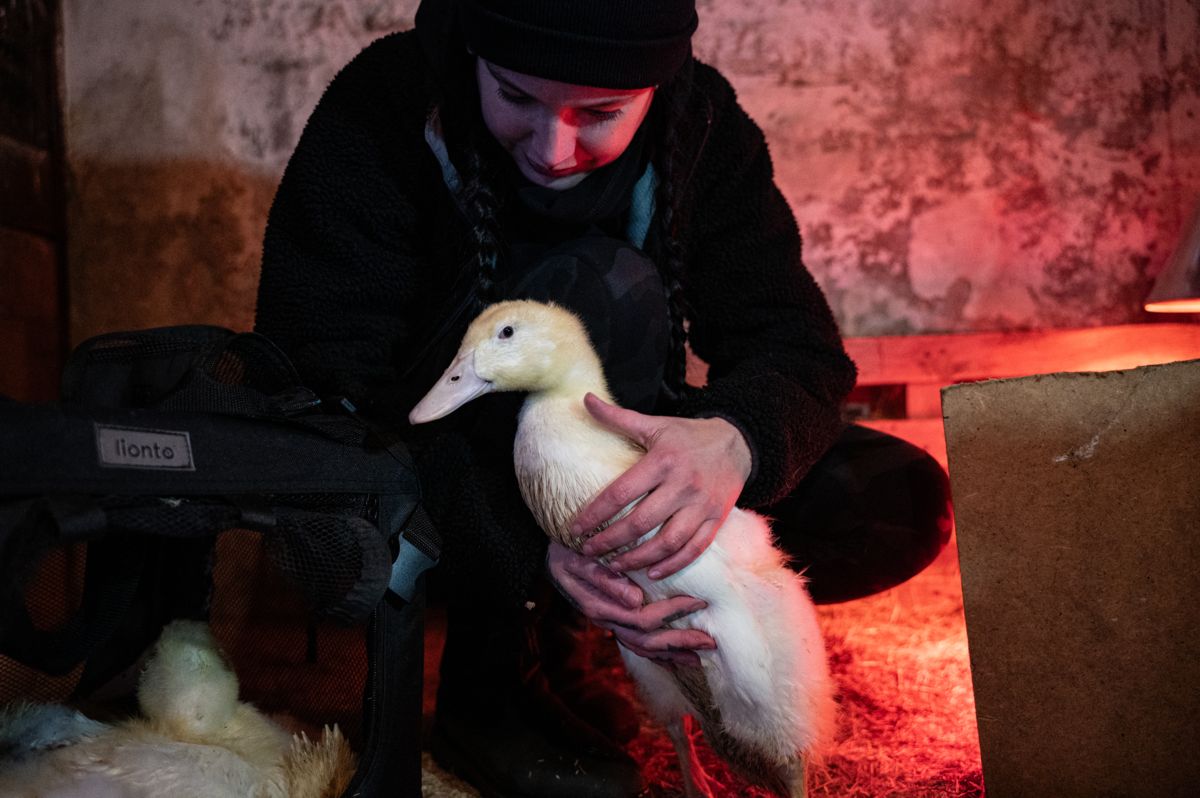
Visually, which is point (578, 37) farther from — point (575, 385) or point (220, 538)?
point (220, 538)

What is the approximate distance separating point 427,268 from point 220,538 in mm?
471

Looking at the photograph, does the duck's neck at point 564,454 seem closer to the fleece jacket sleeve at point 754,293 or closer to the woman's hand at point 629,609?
the woman's hand at point 629,609

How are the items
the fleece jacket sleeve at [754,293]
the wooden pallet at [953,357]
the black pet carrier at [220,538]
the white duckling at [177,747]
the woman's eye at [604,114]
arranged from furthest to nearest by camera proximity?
the wooden pallet at [953,357] < the fleece jacket sleeve at [754,293] < the woman's eye at [604,114] < the white duckling at [177,747] < the black pet carrier at [220,538]

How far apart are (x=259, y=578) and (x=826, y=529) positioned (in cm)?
75

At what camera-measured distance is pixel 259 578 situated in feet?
3.05

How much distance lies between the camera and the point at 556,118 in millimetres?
976

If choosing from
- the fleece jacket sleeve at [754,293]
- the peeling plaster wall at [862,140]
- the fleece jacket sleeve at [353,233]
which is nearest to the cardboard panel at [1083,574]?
the fleece jacket sleeve at [754,293]

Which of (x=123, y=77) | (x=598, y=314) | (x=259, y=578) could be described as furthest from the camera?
(x=123, y=77)

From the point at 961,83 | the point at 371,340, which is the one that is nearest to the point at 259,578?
the point at 371,340

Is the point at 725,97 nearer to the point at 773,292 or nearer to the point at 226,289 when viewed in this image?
the point at 773,292

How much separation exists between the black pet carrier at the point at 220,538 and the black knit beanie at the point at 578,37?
41cm

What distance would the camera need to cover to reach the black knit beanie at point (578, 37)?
0.91 m

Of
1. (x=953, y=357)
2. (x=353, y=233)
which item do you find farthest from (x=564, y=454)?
(x=953, y=357)

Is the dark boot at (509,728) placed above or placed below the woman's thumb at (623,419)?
below
